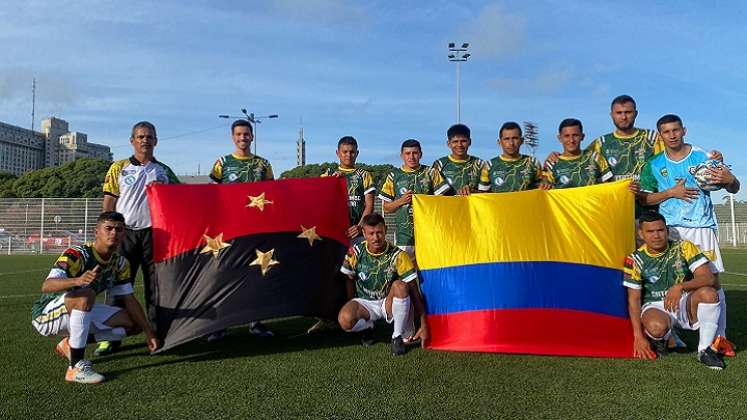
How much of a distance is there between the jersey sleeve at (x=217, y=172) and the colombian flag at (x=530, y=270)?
2.32 m

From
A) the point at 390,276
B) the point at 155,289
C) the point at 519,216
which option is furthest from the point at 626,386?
the point at 155,289

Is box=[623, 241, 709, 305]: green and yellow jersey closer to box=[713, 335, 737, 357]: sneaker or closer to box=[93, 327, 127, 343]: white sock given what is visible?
box=[713, 335, 737, 357]: sneaker

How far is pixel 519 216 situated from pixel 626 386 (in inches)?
66.3

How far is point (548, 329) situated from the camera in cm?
451

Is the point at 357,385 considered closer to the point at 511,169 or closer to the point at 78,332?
the point at 78,332

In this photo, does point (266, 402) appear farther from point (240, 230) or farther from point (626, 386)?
point (626, 386)

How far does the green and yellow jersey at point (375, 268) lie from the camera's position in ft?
16.7

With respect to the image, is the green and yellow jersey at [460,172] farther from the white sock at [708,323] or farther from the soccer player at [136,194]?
the soccer player at [136,194]

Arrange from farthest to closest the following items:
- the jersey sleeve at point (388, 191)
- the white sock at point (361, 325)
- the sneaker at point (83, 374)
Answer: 1. the jersey sleeve at point (388, 191)
2. the white sock at point (361, 325)
3. the sneaker at point (83, 374)

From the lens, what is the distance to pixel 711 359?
413 centimetres

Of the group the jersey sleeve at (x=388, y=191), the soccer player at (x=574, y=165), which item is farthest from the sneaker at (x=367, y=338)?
the soccer player at (x=574, y=165)

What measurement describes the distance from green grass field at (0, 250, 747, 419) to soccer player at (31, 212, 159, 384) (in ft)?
0.74

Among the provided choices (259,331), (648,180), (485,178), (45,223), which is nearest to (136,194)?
(259,331)

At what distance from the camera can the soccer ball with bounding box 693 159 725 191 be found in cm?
466
